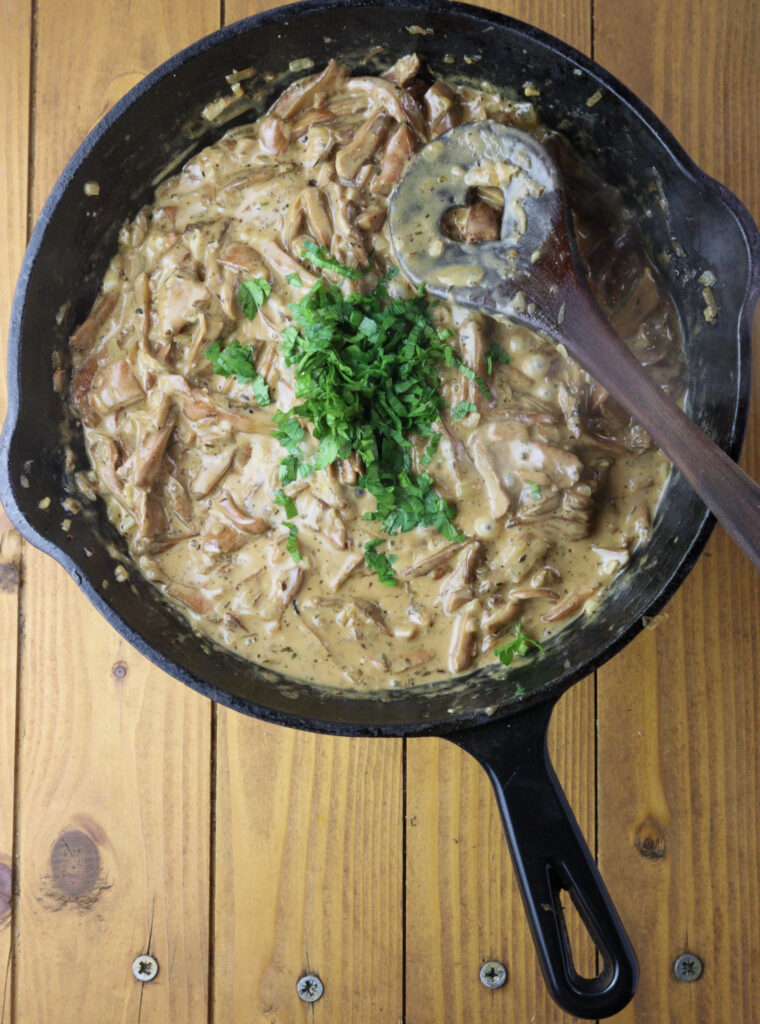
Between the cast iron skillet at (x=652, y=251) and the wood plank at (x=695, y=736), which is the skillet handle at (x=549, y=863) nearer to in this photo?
the cast iron skillet at (x=652, y=251)

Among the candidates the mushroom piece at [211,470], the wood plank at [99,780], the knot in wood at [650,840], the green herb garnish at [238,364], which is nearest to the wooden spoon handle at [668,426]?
the green herb garnish at [238,364]

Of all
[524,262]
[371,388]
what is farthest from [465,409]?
[524,262]

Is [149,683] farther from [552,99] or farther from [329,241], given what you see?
[552,99]

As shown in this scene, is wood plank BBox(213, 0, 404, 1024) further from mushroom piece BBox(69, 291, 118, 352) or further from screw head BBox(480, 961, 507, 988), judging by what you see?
mushroom piece BBox(69, 291, 118, 352)

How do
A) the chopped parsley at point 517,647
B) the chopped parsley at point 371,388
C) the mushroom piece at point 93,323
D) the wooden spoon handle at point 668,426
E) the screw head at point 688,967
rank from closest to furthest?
1. the wooden spoon handle at point 668,426
2. the chopped parsley at point 371,388
3. the chopped parsley at point 517,647
4. the mushroom piece at point 93,323
5. the screw head at point 688,967

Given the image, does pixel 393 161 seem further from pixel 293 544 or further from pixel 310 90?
pixel 293 544

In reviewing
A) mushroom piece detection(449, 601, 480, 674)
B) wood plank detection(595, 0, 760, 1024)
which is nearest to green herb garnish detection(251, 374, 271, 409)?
mushroom piece detection(449, 601, 480, 674)

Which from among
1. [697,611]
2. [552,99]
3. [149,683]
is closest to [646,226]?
[552,99]

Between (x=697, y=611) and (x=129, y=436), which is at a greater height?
(x=129, y=436)
